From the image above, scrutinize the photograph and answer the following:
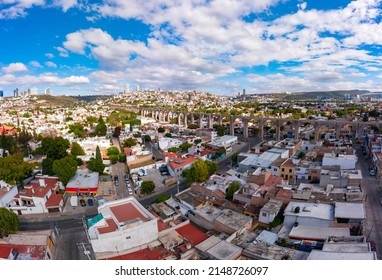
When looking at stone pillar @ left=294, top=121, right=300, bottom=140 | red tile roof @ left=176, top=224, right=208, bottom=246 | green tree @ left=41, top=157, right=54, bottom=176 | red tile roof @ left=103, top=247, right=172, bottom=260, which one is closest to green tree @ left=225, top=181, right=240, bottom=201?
red tile roof @ left=176, top=224, right=208, bottom=246

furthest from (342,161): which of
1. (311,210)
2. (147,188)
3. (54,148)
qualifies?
(54,148)

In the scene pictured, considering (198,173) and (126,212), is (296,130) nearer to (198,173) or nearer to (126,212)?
(198,173)

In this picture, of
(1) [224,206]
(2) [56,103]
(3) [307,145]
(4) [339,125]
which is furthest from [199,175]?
(2) [56,103]

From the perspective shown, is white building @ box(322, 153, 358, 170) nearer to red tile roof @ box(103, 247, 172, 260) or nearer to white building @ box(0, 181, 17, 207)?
red tile roof @ box(103, 247, 172, 260)

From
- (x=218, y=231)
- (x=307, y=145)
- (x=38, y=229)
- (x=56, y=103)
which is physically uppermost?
(x=56, y=103)

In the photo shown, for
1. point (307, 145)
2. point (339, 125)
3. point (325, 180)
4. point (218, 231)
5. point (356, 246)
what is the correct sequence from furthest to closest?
point (339, 125) < point (307, 145) < point (325, 180) < point (218, 231) < point (356, 246)

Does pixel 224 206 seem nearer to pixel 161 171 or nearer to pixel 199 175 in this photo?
pixel 199 175
